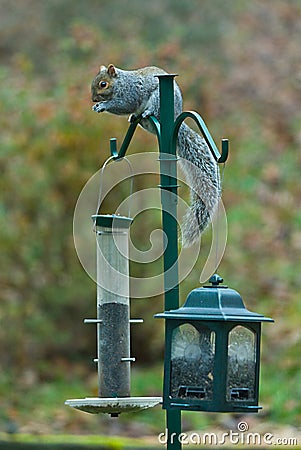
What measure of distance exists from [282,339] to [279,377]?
1.06ft

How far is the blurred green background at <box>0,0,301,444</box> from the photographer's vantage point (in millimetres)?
6816

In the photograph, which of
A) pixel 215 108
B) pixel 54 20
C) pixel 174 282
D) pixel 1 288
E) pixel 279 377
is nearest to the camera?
pixel 174 282

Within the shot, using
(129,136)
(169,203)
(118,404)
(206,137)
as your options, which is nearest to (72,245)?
(129,136)

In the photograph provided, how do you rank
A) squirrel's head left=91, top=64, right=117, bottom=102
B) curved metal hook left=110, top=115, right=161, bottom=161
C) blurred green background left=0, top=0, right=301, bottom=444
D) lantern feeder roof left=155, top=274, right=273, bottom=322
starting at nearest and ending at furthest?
lantern feeder roof left=155, top=274, right=273, bottom=322
curved metal hook left=110, top=115, right=161, bottom=161
squirrel's head left=91, top=64, right=117, bottom=102
blurred green background left=0, top=0, right=301, bottom=444

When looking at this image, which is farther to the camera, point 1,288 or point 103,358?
point 1,288

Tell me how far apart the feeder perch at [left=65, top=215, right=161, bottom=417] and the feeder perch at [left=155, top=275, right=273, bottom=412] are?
40 centimetres

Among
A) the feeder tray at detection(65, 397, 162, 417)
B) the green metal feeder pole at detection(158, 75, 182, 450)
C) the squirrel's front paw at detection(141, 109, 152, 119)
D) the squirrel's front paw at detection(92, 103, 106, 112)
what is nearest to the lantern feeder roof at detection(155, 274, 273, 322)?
the green metal feeder pole at detection(158, 75, 182, 450)

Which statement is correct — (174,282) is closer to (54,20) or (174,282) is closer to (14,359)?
(14,359)

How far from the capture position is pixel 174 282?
2.83 meters

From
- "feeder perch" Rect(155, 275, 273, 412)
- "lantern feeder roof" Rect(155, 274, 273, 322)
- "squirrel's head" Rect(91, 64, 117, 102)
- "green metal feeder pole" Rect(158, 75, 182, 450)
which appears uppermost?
"squirrel's head" Rect(91, 64, 117, 102)

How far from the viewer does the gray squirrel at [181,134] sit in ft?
9.43

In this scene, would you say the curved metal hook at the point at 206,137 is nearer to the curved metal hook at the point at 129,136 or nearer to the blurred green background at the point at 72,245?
the curved metal hook at the point at 129,136

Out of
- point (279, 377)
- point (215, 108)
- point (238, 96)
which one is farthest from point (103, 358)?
point (238, 96)

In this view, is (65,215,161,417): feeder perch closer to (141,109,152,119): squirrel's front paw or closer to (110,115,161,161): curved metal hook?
(110,115,161,161): curved metal hook
